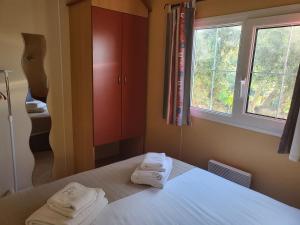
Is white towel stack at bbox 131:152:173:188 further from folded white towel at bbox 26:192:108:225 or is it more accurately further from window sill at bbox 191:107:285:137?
window sill at bbox 191:107:285:137

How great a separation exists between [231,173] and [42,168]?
81.4 inches

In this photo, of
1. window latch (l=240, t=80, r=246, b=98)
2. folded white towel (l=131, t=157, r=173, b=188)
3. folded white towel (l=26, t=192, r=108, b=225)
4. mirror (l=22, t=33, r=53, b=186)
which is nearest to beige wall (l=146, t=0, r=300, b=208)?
window latch (l=240, t=80, r=246, b=98)

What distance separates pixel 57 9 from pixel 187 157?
2.13 meters

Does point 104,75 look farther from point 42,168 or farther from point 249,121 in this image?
point 249,121

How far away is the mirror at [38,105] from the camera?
7.86 ft

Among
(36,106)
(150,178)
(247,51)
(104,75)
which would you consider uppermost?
(247,51)

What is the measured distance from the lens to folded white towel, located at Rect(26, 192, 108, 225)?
3.97ft

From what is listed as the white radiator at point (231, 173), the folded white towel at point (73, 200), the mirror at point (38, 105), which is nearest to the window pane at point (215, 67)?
the white radiator at point (231, 173)

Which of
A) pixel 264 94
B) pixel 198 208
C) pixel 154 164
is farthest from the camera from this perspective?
pixel 264 94

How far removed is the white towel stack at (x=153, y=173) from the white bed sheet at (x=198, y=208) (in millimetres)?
58

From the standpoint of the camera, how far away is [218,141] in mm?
2271

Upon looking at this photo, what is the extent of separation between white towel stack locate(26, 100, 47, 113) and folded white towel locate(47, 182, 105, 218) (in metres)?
1.34

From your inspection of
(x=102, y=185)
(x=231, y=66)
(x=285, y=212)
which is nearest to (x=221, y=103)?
(x=231, y=66)

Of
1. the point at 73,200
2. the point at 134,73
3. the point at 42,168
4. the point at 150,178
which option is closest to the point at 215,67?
the point at 134,73
